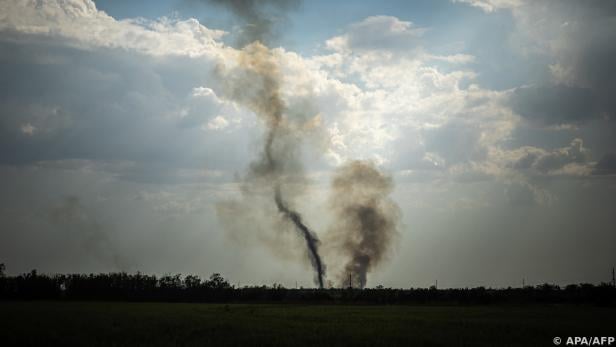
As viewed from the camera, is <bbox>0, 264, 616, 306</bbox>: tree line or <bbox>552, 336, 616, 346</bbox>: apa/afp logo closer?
<bbox>552, 336, 616, 346</bbox>: apa/afp logo

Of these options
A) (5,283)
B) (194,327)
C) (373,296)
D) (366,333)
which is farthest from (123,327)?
(5,283)

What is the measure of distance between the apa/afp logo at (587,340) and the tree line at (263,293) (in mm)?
82356

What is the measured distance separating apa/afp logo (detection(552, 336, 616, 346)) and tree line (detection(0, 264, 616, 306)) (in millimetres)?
82356

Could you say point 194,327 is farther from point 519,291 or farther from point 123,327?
point 519,291

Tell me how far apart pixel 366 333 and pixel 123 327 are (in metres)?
21.8

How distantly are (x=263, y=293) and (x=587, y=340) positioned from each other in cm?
12596

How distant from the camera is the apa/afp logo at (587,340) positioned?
42062 mm

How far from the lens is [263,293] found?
164 metres

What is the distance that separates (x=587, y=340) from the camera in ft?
144

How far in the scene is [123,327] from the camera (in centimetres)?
5334

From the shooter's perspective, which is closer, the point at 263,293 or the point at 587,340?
the point at 587,340

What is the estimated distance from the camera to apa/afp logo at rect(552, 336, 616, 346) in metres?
42.1

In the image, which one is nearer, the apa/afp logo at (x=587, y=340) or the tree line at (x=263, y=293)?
the apa/afp logo at (x=587, y=340)

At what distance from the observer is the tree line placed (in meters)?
134
